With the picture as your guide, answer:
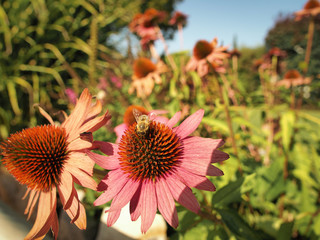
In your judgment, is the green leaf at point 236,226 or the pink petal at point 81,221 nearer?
the pink petal at point 81,221

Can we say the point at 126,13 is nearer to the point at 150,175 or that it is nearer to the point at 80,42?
the point at 80,42

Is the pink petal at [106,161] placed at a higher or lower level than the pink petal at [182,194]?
higher

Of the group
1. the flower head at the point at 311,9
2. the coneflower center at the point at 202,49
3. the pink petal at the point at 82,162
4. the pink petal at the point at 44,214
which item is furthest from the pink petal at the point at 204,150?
the flower head at the point at 311,9

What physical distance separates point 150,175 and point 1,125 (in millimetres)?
3176

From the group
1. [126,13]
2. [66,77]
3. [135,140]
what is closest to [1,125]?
[66,77]

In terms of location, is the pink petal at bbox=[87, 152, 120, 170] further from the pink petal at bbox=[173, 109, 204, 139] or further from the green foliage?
the pink petal at bbox=[173, 109, 204, 139]

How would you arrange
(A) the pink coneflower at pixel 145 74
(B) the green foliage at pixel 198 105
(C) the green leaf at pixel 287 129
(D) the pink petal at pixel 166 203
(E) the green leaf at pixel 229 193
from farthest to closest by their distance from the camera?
1. (A) the pink coneflower at pixel 145 74
2. (C) the green leaf at pixel 287 129
3. (B) the green foliage at pixel 198 105
4. (E) the green leaf at pixel 229 193
5. (D) the pink petal at pixel 166 203

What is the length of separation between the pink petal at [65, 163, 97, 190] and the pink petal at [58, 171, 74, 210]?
0.01 meters

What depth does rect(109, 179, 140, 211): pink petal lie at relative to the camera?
455 millimetres

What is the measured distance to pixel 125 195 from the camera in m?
0.47

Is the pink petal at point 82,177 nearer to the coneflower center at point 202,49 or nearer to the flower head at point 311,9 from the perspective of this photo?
the coneflower center at point 202,49

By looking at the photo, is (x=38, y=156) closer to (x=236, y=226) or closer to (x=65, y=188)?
(x=65, y=188)

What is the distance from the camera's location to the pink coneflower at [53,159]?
1.61ft

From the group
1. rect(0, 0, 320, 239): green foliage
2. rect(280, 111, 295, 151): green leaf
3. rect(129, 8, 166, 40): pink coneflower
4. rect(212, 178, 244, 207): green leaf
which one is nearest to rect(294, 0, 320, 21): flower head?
rect(0, 0, 320, 239): green foliage
